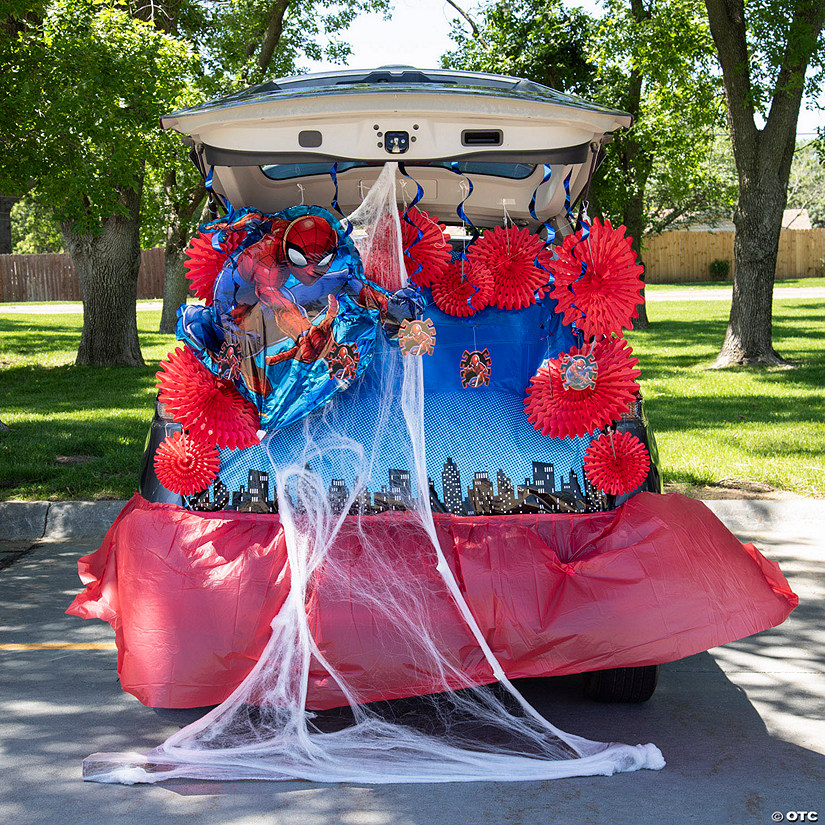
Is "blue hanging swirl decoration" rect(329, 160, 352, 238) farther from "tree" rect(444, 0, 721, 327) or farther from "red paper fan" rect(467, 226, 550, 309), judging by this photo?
"tree" rect(444, 0, 721, 327)

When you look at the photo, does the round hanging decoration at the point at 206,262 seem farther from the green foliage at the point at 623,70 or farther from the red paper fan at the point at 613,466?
the green foliage at the point at 623,70

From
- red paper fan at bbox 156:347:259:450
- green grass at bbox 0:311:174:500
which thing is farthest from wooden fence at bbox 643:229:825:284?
red paper fan at bbox 156:347:259:450

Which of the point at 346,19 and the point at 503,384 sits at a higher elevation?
the point at 346,19

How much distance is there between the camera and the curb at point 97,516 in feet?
20.5

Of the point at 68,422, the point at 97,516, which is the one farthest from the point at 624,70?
the point at 97,516

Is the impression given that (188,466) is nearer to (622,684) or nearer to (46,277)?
(622,684)

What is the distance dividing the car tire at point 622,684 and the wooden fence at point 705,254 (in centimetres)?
4175

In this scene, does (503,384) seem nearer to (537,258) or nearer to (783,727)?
(537,258)

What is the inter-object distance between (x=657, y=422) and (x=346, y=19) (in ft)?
49.6

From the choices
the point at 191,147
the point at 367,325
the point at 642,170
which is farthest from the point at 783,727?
the point at 642,170

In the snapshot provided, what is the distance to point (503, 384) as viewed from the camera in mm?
3744

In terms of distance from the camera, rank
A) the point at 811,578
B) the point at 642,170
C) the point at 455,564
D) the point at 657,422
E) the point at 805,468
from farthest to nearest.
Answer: the point at 642,170 < the point at 657,422 < the point at 805,468 < the point at 811,578 < the point at 455,564

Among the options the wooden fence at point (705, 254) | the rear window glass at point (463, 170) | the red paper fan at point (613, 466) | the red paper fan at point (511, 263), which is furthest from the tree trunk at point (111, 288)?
the wooden fence at point (705, 254)

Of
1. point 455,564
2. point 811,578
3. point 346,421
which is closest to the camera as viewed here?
point 455,564
